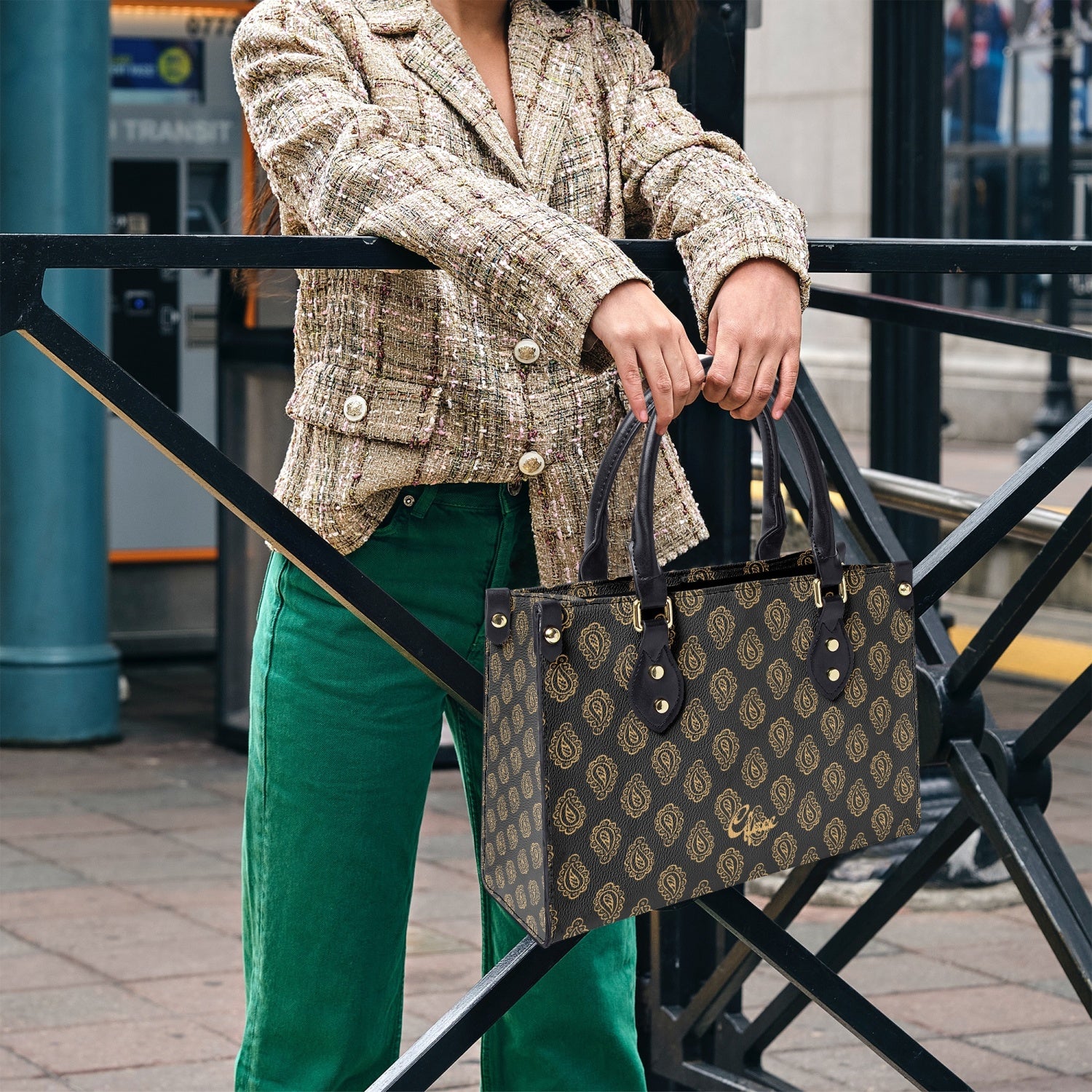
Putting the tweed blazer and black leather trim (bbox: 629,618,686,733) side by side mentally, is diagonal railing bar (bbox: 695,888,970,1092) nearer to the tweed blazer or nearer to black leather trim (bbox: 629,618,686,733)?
black leather trim (bbox: 629,618,686,733)

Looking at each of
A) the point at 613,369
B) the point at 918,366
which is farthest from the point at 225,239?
the point at 918,366

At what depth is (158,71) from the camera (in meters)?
7.12

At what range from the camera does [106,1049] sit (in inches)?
136

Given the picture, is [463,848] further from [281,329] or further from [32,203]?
[32,203]

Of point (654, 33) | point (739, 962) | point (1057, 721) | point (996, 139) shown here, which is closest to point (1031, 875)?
point (1057, 721)

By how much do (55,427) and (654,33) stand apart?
4031mm

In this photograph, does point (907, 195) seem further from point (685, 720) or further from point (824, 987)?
point (685, 720)

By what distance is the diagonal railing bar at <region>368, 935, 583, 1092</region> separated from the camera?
173 cm

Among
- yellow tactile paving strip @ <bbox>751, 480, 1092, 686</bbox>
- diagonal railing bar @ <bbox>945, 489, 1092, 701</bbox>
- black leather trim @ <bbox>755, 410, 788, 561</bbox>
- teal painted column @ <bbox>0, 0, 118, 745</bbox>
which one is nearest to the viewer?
black leather trim @ <bbox>755, 410, 788, 561</bbox>

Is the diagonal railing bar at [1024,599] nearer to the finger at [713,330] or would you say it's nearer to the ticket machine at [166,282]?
the finger at [713,330]

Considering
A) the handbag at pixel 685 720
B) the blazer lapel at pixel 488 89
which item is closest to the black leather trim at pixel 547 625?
the handbag at pixel 685 720

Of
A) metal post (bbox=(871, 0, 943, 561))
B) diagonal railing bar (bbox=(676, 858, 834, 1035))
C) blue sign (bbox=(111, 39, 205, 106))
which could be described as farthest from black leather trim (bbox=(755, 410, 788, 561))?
blue sign (bbox=(111, 39, 205, 106))

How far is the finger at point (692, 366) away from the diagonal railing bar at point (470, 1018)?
0.49m

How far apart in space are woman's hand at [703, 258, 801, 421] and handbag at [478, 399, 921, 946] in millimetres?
39
